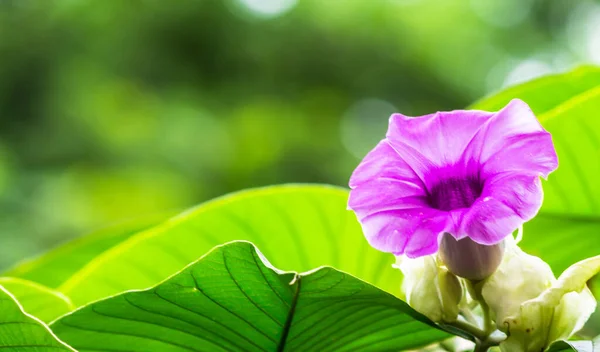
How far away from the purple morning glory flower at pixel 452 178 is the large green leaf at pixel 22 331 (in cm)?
15

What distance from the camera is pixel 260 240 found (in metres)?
0.59

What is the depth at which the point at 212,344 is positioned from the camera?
423 mm

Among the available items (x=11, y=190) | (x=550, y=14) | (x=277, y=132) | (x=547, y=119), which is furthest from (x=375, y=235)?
(x=550, y=14)

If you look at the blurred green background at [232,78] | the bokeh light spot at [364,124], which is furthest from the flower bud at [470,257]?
the bokeh light spot at [364,124]

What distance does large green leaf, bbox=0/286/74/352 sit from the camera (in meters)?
0.36

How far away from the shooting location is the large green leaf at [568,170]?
519mm

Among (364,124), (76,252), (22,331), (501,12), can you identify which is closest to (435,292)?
(22,331)

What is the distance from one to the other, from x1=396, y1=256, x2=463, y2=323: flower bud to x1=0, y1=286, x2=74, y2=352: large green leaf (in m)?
0.17

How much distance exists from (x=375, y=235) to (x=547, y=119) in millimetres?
197

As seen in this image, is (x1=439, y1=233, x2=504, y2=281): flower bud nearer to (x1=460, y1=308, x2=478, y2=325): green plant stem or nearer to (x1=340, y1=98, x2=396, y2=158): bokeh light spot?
(x1=460, y1=308, x2=478, y2=325): green plant stem

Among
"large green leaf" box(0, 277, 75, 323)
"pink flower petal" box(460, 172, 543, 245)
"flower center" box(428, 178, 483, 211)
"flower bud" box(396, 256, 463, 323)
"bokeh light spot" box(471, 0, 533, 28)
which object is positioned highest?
"bokeh light spot" box(471, 0, 533, 28)

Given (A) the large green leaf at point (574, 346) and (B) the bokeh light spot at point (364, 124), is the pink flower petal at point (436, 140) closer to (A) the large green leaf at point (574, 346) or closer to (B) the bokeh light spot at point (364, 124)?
(A) the large green leaf at point (574, 346)

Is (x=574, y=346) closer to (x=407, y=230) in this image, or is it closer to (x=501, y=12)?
(x=407, y=230)

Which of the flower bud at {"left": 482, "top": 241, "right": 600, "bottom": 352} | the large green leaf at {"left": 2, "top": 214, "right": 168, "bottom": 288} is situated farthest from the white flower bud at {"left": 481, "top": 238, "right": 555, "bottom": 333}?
the large green leaf at {"left": 2, "top": 214, "right": 168, "bottom": 288}
